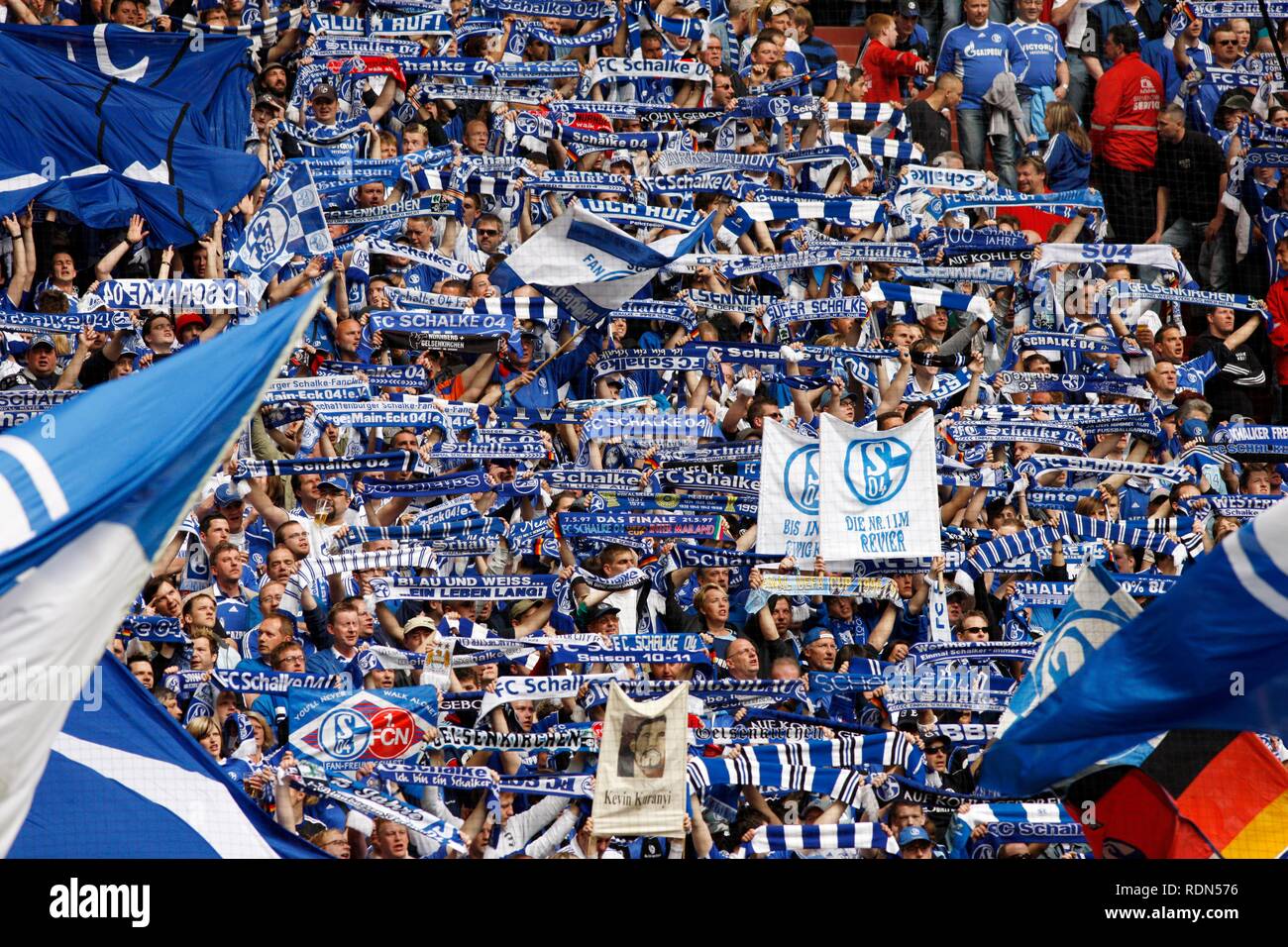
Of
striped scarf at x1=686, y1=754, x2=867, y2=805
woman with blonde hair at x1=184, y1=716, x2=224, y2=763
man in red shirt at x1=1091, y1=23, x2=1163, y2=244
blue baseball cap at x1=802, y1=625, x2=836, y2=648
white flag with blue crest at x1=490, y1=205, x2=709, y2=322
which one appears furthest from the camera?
man in red shirt at x1=1091, y1=23, x2=1163, y2=244

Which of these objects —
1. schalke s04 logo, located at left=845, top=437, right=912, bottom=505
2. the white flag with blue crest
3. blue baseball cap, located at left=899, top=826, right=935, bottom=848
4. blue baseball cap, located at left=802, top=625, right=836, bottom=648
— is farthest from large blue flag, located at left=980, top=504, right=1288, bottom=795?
the white flag with blue crest

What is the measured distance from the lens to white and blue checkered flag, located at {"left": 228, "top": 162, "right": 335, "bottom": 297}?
1144cm

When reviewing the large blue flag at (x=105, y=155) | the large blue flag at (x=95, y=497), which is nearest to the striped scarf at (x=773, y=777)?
the large blue flag at (x=105, y=155)

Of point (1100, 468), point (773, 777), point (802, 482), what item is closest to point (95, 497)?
point (773, 777)

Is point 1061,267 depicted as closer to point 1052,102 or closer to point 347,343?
point 1052,102

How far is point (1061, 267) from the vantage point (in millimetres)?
12898

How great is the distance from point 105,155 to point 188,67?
758 millimetres

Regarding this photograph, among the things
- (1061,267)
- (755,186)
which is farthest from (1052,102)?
(755,186)

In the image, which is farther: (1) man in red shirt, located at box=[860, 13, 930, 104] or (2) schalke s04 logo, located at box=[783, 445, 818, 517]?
(1) man in red shirt, located at box=[860, 13, 930, 104]

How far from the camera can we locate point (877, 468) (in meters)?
11.4

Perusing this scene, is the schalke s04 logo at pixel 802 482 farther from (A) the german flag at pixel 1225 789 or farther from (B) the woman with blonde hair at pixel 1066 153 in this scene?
(A) the german flag at pixel 1225 789

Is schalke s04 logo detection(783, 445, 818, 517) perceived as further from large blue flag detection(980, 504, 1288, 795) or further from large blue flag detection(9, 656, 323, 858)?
large blue flag detection(9, 656, 323, 858)

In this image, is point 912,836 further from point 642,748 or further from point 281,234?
point 281,234

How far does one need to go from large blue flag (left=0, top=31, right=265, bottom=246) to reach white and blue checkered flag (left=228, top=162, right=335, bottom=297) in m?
0.29
